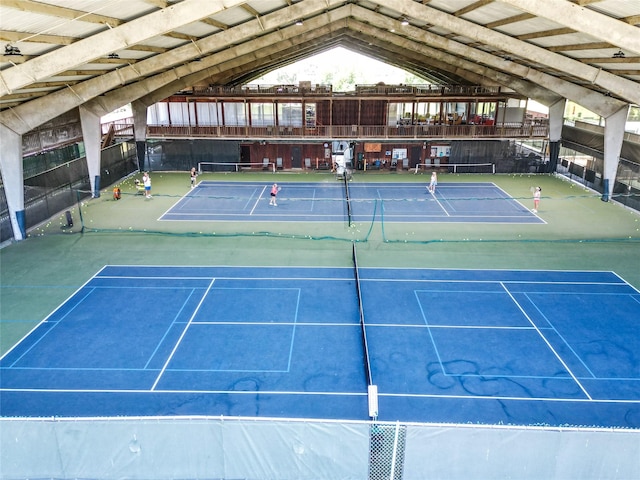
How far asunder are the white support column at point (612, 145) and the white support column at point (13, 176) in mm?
31925

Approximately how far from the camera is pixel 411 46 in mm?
35031

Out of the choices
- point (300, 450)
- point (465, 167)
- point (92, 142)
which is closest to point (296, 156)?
point (465, 167)

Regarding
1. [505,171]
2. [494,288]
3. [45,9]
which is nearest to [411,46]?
[505,171]

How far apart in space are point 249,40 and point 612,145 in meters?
23.7

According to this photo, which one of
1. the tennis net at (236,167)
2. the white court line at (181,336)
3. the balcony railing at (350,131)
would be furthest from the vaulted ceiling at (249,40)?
the white court line at (181,336)

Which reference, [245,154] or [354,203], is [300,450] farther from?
[245,154]

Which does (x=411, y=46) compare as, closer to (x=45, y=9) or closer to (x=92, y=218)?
(x=92, y=218)

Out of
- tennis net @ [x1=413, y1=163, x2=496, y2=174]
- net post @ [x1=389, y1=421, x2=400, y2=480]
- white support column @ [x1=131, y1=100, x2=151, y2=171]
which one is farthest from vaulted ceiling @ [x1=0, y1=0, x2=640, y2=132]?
net post @ [x1=389, y1=421, x2=400, y2=480]

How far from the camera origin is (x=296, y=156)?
133 ft

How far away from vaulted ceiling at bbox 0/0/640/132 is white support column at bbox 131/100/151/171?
688 mm

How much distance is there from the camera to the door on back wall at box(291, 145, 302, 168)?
40344 mm

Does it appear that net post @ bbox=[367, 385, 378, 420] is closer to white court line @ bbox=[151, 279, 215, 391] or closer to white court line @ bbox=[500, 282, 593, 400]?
white court line @ bbox=[151, 279, 215, 391]

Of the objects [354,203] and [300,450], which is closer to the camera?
[300,450]

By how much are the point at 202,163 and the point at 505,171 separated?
2510 centimetres
